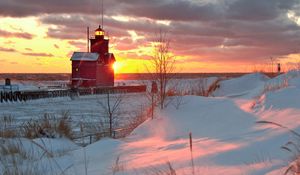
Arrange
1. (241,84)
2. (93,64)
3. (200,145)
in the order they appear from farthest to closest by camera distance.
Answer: (93,64) → (241,84) → (200,145)

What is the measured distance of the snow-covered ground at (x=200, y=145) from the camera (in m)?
5.07

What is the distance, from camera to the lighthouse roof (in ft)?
175

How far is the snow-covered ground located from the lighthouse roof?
1641 inches

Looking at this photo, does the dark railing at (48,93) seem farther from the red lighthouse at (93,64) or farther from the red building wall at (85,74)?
the red lighthouse at (93,64)

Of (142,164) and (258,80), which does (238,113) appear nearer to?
(142,164)

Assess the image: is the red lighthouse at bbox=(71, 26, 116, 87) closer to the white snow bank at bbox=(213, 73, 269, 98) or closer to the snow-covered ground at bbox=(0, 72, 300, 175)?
the white snow bank at bbox=(213, 73, 269, 98)

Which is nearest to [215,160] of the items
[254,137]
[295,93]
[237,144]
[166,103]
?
[237,144]

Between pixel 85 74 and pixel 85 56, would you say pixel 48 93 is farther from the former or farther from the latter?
pixel 85 56

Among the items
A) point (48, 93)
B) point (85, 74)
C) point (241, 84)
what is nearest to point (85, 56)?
point (85, 74)

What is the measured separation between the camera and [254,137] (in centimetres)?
609

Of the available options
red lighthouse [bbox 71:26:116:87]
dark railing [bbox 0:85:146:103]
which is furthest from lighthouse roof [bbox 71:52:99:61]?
dark railing [bbox 0:85:146:103]

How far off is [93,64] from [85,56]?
1.63 metres

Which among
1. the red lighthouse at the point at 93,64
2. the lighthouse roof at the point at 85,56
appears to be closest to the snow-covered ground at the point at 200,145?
the lighthouse roof at the point at 85,56

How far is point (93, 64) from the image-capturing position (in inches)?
2098
